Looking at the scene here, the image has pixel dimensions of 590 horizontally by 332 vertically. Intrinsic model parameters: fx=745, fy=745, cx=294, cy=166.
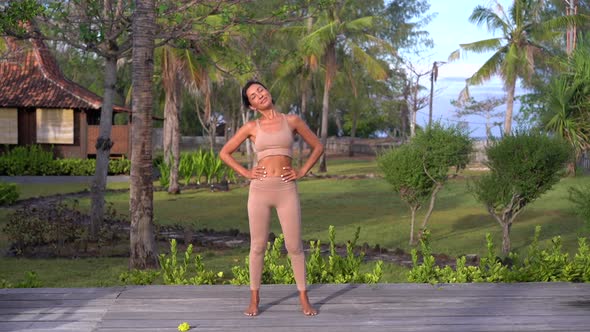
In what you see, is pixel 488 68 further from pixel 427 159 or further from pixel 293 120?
pixel 293 120

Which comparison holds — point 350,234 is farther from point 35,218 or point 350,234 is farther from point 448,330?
point 448,330

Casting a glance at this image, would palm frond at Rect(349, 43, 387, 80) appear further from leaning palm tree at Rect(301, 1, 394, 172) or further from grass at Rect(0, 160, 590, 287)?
grass at Rect(0, 160, 590, 287)

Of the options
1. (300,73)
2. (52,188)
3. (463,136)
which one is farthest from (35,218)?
(300,73)

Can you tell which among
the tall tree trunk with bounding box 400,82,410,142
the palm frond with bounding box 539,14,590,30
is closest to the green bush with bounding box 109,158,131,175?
the palm frond with bounding box 539,14,590,30

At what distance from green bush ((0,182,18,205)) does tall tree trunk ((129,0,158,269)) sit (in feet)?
37.2

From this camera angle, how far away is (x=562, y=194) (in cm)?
2452

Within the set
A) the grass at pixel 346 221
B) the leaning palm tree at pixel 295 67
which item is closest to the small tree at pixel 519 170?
the grass at pixel 346 221

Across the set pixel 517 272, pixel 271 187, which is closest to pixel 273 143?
pixel 271 187

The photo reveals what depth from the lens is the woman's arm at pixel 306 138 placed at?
17.6 ft

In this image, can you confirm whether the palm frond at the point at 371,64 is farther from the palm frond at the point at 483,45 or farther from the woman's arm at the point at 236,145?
the woman's arm at the point at 236,145

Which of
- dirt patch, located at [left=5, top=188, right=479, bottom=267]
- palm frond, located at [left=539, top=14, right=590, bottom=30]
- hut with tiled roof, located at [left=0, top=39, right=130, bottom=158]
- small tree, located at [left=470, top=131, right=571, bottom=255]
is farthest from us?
palm frond, located at [left=539, top=14, right=590, bottom=30]

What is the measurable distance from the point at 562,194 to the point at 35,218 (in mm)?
17774

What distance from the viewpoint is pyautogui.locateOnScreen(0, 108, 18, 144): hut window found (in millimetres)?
30094

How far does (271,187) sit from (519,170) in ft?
27.0
